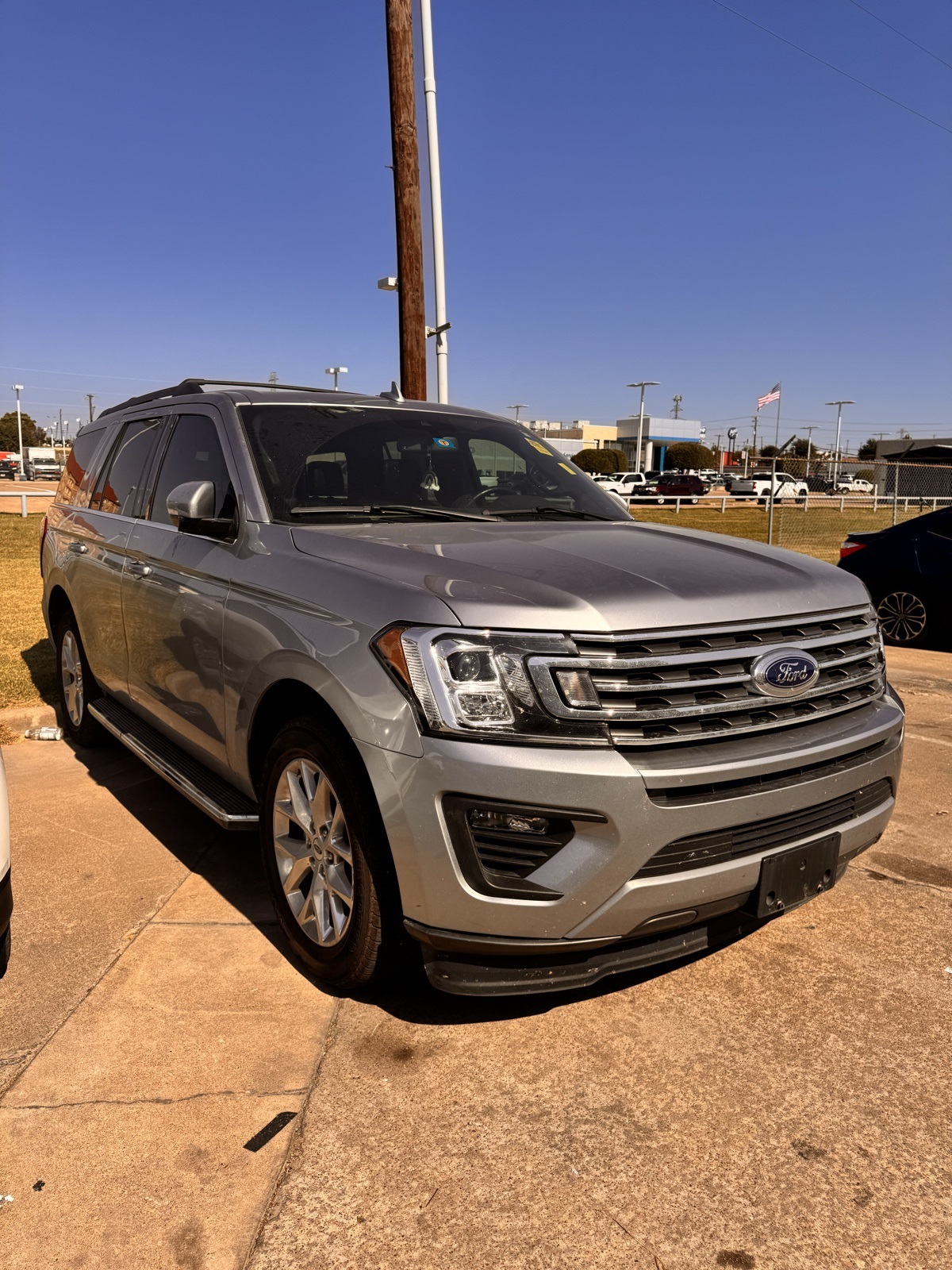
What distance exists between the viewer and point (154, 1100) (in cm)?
257

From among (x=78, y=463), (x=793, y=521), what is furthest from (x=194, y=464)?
(x=793, y=521)

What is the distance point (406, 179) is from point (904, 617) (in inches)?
267

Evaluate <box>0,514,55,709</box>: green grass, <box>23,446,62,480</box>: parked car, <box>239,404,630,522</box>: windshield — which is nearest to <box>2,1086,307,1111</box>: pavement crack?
<box>239,404,630,522</box>: windshield

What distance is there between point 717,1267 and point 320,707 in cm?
171

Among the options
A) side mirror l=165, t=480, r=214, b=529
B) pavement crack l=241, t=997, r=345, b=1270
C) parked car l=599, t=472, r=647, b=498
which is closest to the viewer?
pavement crack l=241, t=997, r=345, b=1270

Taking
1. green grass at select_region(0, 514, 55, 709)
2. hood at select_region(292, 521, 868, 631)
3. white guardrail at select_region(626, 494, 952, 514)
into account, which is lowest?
green grass at select_region(0, 514, 55, 709)

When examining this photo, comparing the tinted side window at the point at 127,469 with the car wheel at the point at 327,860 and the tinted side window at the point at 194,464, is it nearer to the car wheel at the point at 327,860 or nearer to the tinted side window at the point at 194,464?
the tinted side window at the point at 194,464

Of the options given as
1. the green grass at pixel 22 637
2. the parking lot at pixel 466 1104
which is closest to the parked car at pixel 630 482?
the green grass at pixel 22 637

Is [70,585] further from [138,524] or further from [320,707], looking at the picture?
[320,707]

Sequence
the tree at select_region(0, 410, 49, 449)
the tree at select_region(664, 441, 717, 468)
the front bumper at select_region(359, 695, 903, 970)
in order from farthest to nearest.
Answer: the tree at select_region(0, 410, 49, 449)
the tree at select_region(664, 441, 717, 468)
the front bumper at select_region(359, 695, 903, 970)

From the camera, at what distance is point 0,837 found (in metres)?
2.68

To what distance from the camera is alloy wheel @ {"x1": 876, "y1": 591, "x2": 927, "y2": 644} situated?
9.10 meters

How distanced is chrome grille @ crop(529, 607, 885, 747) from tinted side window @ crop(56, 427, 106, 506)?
4.13 meters

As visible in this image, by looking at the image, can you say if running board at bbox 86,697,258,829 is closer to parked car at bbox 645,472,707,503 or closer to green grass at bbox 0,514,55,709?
green grass at bbox 0,514,55,709
